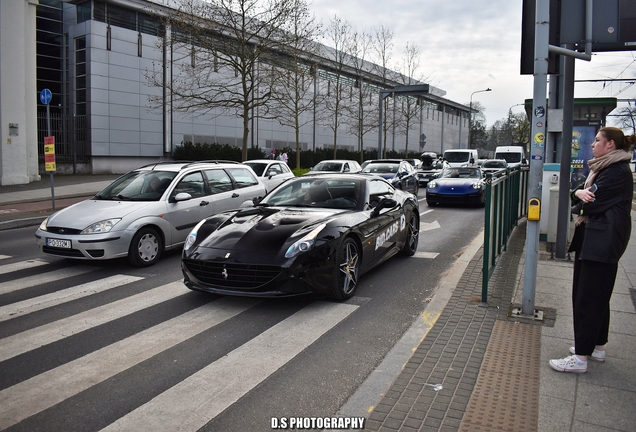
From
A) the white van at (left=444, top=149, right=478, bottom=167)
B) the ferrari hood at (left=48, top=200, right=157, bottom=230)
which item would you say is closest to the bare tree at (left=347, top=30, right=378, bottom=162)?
the white van at (left=444, top=149, right=478, bottom=167)

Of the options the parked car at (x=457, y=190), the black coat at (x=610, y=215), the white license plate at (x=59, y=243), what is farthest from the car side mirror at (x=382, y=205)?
the parked car at (x=457, y=190)

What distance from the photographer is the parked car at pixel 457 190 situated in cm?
1675

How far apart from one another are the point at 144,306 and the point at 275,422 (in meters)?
3.10

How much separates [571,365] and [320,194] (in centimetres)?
404

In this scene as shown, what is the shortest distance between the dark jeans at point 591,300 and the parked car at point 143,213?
19.7ft

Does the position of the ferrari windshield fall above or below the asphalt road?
above

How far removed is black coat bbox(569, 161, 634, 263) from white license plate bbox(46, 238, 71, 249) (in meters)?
6.58

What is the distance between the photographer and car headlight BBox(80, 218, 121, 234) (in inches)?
303

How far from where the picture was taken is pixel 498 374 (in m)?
4.08

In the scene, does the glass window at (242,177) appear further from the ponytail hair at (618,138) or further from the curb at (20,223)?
the ponytail hair at (618,138)

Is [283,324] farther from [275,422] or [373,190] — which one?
[373,190]

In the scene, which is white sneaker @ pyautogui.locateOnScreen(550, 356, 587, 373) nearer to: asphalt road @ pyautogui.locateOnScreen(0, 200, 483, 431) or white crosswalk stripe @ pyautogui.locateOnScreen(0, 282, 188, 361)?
asphalt road @ pyautogui.locateOnScreen(0, 200, 483, 431)

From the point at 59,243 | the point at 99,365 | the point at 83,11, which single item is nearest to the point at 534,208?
the point at 99,365

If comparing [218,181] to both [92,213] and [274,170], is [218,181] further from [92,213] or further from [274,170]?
[274,170]
